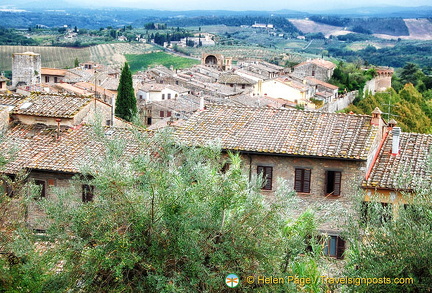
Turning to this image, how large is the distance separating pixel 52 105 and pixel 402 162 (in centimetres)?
1134

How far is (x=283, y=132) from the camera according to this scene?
19547 mm

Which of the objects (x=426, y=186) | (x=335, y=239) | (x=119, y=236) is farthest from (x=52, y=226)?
(x=335, y=239)

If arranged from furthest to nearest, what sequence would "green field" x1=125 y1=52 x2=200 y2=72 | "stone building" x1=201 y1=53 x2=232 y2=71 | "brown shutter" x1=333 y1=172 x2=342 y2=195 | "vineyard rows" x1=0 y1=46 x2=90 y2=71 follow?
"green field" x1=125 y1=52 x2=200 y2=72 → "vineyard rows" x1=0 y1=46 x2=90 y2=71 → "stone building" x1=201 y1=53 x2=232 y2=71 → "brown shutter" x1=333 y1=172 x2=342 y2=195

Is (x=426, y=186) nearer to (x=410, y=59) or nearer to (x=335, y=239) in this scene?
(x=335, y=239)

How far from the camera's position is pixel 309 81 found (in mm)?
83688

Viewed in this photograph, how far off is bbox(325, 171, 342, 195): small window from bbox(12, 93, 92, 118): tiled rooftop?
8474 millimetres

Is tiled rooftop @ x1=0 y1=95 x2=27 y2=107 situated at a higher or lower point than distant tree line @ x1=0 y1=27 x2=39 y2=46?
higher

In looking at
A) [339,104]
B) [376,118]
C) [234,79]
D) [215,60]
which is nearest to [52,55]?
[215,60]

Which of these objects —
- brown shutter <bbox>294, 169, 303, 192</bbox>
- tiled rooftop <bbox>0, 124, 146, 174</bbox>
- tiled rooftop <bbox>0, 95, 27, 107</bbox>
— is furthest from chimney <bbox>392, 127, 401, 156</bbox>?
tiled rooftop <bbox>0, 95, 27, 107</bbox>

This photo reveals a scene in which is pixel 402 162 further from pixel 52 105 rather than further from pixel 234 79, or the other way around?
pixel 234 79

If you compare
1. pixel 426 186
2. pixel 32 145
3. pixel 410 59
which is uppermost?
pixel 426 186

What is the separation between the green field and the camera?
132 m

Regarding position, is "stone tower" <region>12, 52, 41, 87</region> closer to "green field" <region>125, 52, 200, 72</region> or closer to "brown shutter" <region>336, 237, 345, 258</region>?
"brown shutter" <region>336, 237, 345, 258</region>

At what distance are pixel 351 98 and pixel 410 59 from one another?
104m
